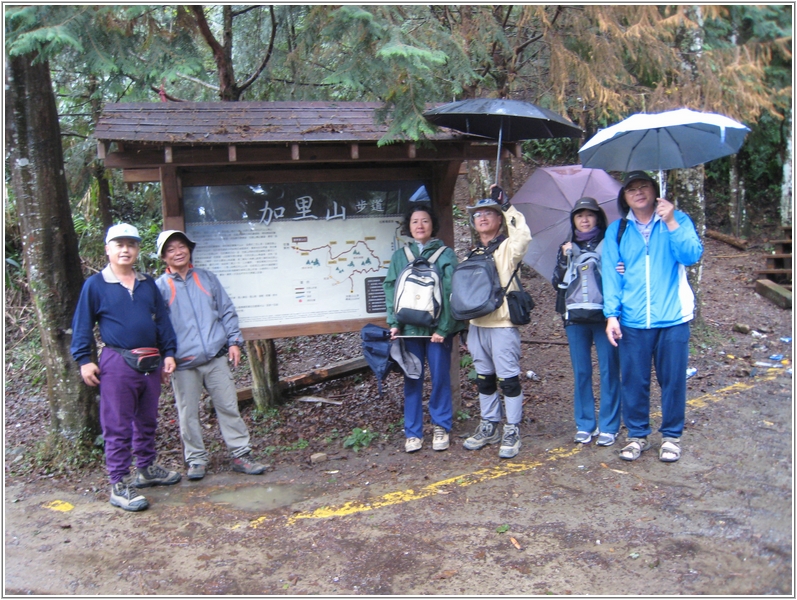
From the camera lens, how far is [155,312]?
5.15 metres

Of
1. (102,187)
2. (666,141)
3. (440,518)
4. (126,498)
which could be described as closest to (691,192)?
(666,141)

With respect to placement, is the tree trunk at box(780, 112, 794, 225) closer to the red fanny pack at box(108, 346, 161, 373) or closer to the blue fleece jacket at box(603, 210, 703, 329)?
the blue fleece jacket at box(603, 210, 703, 329)

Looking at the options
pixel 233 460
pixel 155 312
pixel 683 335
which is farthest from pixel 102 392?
pixel 683 335

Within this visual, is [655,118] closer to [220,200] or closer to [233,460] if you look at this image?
[220,200]

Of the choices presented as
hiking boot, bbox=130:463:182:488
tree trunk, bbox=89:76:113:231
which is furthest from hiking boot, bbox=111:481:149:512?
tree trunk, bbox=89:76:113:231

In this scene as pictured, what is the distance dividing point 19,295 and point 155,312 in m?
7.31

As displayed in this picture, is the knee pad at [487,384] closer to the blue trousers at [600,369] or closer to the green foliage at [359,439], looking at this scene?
the blue trousers at [600,369]

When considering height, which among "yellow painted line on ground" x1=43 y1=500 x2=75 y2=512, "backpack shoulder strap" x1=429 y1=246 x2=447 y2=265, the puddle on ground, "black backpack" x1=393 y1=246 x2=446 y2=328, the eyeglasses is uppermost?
the eyeglasses

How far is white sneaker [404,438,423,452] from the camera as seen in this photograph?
19.0 ft

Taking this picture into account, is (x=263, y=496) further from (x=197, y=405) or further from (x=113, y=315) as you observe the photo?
(x=113, y=315)

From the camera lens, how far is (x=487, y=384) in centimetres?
568

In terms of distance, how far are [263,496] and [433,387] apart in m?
1.71

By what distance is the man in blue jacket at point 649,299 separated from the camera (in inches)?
196

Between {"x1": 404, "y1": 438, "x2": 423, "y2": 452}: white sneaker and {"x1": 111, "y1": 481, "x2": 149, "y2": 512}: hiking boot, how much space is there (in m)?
2.18
